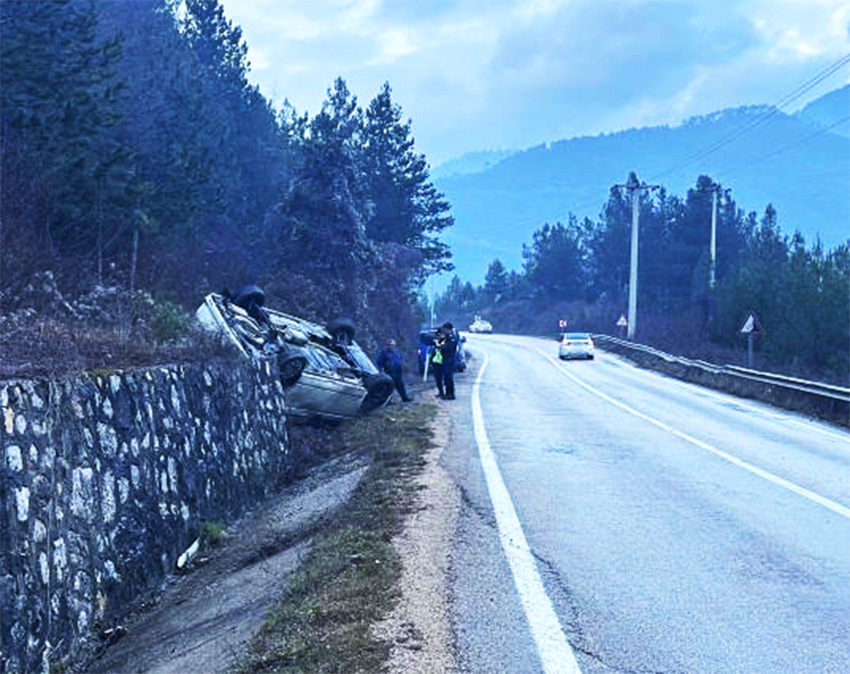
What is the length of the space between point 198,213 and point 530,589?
23.4 m

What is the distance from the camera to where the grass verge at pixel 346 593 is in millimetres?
5418

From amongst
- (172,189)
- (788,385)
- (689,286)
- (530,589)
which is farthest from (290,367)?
(689,286)

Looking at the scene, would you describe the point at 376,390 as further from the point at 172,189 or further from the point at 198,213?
the point at 198,213

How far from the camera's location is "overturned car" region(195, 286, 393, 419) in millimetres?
16312

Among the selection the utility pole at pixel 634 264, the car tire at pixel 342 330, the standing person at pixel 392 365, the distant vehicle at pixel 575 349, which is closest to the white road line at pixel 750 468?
the standing person at pixel 392 365

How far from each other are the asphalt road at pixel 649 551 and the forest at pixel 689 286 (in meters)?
28.4

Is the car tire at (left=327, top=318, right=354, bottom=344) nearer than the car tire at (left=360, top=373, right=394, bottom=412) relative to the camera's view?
No

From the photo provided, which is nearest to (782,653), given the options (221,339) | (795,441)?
(221,339)

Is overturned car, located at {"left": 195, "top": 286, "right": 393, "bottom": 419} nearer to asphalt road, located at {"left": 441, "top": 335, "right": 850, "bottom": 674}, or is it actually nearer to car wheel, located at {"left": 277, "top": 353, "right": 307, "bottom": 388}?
car wheel, located at {"left": 277, "top": 353, "right": 307, "bottom": 388}

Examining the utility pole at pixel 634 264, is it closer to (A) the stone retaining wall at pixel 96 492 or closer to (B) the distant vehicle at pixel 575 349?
(B) the distant vehicle at pixel 575 349

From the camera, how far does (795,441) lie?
17078 millimetres

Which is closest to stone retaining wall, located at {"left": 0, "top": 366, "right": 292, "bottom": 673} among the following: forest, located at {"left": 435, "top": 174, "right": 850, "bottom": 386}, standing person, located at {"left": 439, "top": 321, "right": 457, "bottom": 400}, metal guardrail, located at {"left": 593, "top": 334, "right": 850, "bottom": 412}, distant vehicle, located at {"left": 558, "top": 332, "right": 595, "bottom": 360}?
standing person, located at {"left": 439, "top": 321, "right": 457, "bottom": 400}

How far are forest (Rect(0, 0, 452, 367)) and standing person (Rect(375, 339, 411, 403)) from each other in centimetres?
445

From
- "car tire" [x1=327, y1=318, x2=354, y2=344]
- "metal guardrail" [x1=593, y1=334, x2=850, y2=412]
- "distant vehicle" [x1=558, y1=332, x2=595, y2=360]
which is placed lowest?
"metal guardrail" [x1=593, y1=334, x2=850, y2=412]
